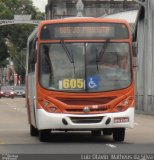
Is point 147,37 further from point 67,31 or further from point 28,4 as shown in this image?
point 28,4

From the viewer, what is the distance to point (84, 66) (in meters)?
18.8

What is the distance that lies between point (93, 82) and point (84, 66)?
0.47m

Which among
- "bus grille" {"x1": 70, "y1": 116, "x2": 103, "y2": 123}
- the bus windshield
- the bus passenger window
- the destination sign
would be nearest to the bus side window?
the bus passenger window

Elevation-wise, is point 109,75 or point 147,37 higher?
point 109,75

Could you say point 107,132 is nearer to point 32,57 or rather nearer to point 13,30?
point 32,57

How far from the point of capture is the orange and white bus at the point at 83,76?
60.4ft

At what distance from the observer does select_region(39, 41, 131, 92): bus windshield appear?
18.6 metres

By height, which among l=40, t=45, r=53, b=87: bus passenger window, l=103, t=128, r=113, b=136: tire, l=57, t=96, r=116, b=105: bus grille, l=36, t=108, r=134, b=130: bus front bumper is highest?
l=40, t=45, r=53, b=87: bus passenger window

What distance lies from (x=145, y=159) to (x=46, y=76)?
5450 millimetres

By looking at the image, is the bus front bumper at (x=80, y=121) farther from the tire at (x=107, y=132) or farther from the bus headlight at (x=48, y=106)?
the tire at (x=107, y=132)

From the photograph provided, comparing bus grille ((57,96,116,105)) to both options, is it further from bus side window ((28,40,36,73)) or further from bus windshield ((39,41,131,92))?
bus side window ((28,40,36,73))

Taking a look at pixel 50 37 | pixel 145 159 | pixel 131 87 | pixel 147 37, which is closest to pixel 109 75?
pixel 131 87

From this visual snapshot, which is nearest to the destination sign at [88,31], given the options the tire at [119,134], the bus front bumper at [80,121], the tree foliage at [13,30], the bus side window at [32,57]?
the bus side window at [32,57]

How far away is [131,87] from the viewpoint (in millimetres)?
18688
